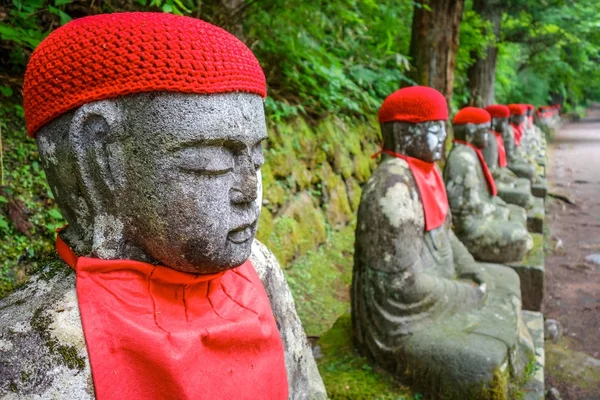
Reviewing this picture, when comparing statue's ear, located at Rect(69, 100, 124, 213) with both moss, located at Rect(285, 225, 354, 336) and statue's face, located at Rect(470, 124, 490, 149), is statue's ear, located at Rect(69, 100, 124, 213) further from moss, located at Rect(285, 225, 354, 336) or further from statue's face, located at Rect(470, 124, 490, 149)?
statue's face, located at Rect(470, 124, 490, 149)

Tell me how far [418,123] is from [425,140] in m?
0.11

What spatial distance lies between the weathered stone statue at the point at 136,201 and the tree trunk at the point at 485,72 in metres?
10.1

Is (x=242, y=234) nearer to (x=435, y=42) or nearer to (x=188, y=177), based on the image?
(x=188, y=177)

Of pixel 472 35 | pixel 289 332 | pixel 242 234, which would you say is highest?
pixel 472 35

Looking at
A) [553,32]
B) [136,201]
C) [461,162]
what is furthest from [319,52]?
[553,32]

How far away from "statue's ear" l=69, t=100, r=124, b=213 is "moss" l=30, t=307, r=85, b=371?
315mm

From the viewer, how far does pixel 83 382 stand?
1.13 metres

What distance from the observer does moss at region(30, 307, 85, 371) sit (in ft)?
3.71

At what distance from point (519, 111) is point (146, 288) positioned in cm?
950

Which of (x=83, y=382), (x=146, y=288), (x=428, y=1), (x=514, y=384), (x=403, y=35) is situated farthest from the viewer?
(x=403, y=35)

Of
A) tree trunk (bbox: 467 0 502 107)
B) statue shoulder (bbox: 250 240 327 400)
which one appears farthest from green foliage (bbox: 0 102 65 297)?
tree trunk (bbox: 467 0 502 107)

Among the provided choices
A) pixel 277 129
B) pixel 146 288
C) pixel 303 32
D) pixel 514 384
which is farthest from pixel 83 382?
pixel 303 32

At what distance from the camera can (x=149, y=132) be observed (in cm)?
115

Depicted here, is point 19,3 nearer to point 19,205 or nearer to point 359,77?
point 19,205
